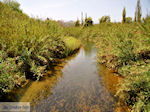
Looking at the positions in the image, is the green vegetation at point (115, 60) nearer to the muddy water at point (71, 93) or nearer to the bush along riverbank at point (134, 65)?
the bush along riverbank at point (134, 65)

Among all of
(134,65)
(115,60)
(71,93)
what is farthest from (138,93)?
(115,60)

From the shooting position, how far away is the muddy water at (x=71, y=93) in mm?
3178

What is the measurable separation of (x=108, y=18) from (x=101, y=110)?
1114 inches

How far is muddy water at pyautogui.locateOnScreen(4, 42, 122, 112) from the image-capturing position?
3178 millimetres

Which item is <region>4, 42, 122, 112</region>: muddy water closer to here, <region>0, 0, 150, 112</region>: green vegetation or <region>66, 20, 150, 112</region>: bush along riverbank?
<region>0, 0, 150, 112</region>: green vegetation

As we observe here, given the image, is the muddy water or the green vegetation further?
the muddy water

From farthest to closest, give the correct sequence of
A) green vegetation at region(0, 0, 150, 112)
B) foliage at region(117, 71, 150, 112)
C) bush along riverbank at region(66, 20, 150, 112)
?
green vegetation at region(0, 0, 150, 112) → bush along riverbank at region(66, 20, 150, 112) → foliage at region(117, 71, 150, 112)

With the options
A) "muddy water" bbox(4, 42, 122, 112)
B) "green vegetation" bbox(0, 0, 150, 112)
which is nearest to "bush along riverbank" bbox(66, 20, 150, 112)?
"green vegetation" bbox(0, 0, 150, 112)

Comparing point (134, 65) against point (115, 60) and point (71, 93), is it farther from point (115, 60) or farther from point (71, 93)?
point (71, 93)

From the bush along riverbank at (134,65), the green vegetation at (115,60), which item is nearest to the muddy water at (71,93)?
the green vegetation at (115,60)

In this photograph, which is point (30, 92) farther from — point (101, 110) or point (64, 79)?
point (101, 110)

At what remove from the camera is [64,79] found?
16.1 ft

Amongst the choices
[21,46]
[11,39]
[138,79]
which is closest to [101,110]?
[138,79]

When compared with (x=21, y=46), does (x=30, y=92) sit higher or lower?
lower
